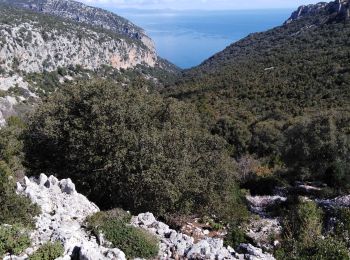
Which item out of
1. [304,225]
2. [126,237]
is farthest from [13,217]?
[304,225]

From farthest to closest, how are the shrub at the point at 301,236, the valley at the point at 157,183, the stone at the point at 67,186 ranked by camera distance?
the stone at the point at 67,186 < the valley at the point at 157,183 < the shrub at the point at 301,236

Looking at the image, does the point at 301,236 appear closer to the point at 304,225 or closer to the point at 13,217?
the point at 304,225

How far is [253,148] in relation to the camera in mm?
50656

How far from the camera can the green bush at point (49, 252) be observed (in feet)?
40.8

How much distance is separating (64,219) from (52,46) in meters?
124

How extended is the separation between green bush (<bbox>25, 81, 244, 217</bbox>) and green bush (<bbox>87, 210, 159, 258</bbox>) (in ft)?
14.7

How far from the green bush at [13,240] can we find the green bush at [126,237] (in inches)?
95.6

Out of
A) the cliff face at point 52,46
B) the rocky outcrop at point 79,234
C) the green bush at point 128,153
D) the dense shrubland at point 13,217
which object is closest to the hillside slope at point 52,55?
the cliff face at point 52,46

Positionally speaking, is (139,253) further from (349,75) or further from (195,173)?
(349,75)

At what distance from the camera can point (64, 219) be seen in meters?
15.8

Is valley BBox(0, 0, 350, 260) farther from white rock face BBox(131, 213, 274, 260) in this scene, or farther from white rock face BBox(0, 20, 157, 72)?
white rock face BBox(0, 20, 157, 72)

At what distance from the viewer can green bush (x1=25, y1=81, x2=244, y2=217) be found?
2031 cm

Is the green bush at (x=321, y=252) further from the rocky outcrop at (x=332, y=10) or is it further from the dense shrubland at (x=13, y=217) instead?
the rocky outcrop at (x=332, y=10)

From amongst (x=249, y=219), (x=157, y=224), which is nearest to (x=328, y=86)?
(x=249, y=219)
